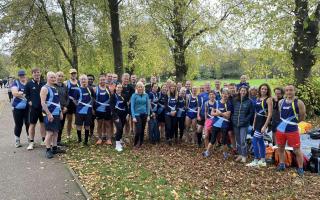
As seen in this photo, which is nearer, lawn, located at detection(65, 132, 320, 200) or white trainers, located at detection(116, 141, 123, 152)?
lawn, located at detection(65, 132, 320, 200)

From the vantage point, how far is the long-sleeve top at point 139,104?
10.3 meters

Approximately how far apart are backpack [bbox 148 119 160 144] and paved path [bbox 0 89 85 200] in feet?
10.5

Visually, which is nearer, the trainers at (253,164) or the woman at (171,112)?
the trainers at (253,164)

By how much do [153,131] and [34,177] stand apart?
4394mm

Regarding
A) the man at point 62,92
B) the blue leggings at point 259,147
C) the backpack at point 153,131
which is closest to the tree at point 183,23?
the backpack at point 153,131

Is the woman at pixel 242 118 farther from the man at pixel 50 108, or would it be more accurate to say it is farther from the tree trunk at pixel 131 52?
the tree trunk at pixel 131 52

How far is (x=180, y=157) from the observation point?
9.59 m

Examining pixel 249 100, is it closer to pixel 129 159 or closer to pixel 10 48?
pixel 129 159

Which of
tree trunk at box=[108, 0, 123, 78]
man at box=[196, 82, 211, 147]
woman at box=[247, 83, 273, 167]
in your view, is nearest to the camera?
woman at box=[247, 83, 273, 167]

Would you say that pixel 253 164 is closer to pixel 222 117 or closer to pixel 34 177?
pixel 222 117

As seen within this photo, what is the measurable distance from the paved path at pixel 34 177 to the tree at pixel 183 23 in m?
12.7

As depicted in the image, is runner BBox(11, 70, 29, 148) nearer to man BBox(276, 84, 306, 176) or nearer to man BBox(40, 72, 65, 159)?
man BBox(40, 72, 65, 159)

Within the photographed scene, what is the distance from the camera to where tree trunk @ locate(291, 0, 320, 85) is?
46.9 ft

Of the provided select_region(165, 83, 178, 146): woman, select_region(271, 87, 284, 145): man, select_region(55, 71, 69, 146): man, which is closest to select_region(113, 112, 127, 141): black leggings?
select_region(165, 83, 178, 146): woman
